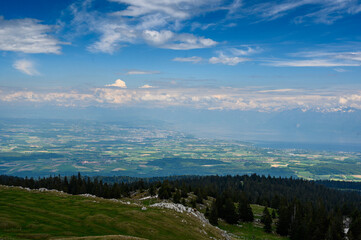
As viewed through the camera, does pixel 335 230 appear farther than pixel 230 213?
No

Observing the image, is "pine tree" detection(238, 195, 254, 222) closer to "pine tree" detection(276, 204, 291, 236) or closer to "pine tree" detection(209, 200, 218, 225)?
"pine tree" detection(276, 204, 291, 236)

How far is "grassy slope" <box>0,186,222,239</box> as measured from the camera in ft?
126

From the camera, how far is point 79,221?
45.0m

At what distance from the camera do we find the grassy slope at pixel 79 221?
1516 inches

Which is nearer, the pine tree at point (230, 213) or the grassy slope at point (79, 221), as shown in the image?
the grassy slope at point (79, 221)

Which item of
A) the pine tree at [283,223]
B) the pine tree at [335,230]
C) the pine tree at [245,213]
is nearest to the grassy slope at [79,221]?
the pine tree at [283,223]

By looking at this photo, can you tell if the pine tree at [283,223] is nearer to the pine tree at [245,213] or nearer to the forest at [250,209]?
the forest at [250,209]

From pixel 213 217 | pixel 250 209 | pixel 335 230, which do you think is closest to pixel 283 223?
pixel 250 209

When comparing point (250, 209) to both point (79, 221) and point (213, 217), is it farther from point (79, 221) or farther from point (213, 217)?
point (79, 221)

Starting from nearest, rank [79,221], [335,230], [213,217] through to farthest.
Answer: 1. [79,221]
2. [335,230]
3. [213,217]

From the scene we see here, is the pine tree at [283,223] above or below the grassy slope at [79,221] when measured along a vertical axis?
below

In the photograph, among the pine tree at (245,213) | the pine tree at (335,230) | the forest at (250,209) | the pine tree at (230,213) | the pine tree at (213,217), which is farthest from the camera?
the pine tree at (245,213)

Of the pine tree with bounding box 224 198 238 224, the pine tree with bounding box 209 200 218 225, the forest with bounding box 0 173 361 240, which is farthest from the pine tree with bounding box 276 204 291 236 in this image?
the pine tree with bounding box 209 200 218 225

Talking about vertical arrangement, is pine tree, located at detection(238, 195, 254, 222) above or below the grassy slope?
below
